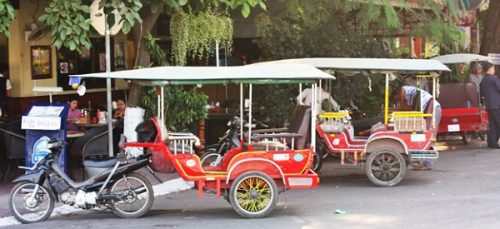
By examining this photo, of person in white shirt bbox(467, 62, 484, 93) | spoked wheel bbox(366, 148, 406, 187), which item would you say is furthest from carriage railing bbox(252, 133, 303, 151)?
person in white shirt bbox(467, 62, 484, 93)

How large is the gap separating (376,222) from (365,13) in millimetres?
5440

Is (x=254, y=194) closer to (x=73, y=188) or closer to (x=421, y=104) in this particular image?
(x=73, y=188)

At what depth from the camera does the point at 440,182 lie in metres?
11.7

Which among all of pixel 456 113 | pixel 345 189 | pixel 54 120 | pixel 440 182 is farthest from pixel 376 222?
pixel 456 113

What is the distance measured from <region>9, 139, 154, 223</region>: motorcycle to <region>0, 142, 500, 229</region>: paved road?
0.73 feet

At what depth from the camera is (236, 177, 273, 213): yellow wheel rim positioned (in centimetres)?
893

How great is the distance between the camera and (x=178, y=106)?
1343 cm

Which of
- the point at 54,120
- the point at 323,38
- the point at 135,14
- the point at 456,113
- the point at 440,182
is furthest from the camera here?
the point at 456,113

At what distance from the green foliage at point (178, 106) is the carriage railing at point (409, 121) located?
161 inches

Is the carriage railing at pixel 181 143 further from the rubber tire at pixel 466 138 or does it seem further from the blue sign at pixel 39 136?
the rubber tire at pixel 466 138

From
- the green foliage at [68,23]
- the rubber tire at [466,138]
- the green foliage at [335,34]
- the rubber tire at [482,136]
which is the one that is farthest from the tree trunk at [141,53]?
the rubber tire at [482,136]

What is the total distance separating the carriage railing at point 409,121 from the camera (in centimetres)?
1124

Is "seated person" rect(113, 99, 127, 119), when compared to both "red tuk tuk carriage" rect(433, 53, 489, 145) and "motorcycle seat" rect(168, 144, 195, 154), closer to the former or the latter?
"motorcycle seat" rect(168, 144, 195, 154)

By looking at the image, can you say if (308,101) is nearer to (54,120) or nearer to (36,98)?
(54,120)
